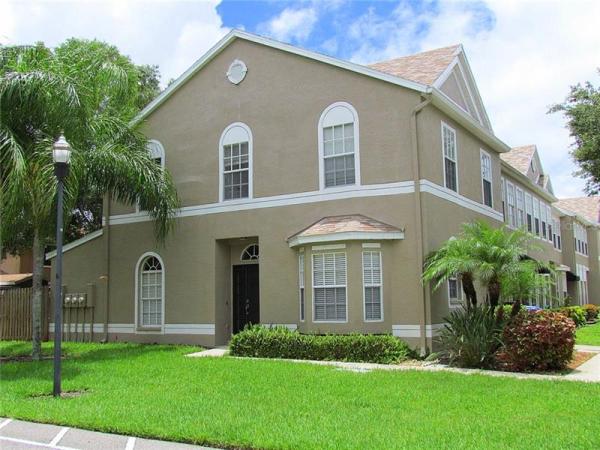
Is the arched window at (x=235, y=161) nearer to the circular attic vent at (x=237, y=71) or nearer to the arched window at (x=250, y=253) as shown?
the circular attic vent at (x=237, y=71)

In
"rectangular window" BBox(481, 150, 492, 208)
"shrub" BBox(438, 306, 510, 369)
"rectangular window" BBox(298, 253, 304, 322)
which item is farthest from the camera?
"rectangular window" BBox(481, 150, 492, 208)

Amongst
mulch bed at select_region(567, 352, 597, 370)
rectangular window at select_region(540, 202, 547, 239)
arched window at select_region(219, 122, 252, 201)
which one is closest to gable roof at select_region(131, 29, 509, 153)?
arched window at select_region(219, 122, 252, 201)

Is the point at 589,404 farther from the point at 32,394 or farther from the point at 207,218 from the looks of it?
the point at 207,218

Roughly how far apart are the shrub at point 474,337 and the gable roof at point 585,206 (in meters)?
33.6

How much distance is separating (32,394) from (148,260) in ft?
27.6

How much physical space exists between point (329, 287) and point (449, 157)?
5.08 meters

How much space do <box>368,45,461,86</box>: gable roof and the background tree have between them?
961 cm

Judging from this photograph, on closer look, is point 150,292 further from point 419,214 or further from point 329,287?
point 419,214

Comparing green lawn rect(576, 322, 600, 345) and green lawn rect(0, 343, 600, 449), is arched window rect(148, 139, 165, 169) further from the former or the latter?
green lawn rect(576, 322, 600, 345)

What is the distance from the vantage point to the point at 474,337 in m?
12.8

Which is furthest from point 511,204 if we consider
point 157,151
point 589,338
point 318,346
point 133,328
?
point 133,328

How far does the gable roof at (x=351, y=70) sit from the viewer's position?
15031 mm

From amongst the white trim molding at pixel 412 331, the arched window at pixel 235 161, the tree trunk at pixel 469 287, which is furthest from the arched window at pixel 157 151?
the tree trunk at pixel 469 287

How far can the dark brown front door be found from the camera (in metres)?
17.4
